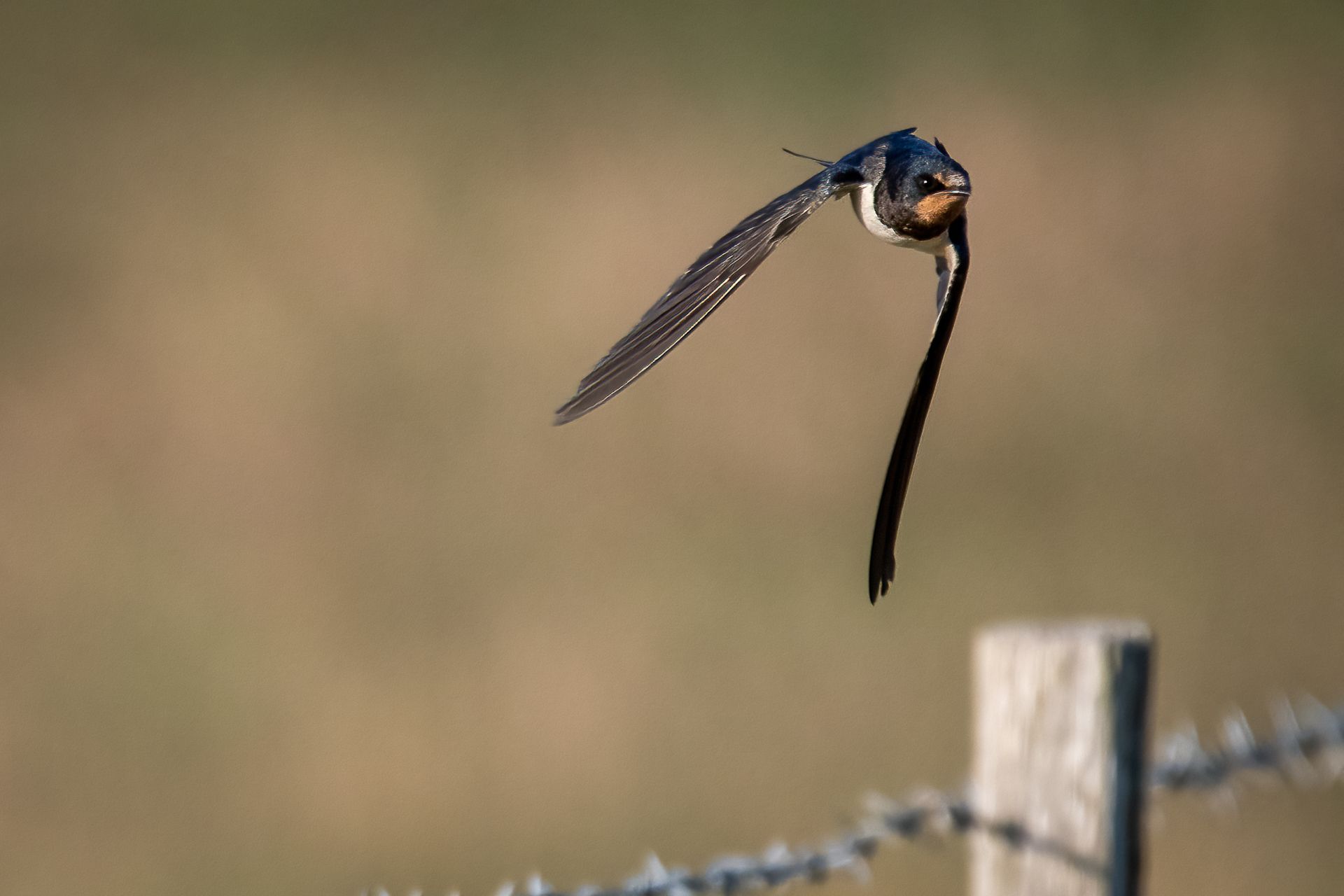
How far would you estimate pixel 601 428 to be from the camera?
3.81 metres

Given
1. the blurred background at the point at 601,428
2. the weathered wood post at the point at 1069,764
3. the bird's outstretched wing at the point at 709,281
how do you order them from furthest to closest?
1. the blurred background at the point at 601,428
2. the weathered wood post at the point at 1069,764
3. the bird's outstretched wing at the point at 709,281

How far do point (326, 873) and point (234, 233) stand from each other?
2063mm

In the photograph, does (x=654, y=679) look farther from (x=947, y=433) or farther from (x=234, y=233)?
(x=234, y=233)

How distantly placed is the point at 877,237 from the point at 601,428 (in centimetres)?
319

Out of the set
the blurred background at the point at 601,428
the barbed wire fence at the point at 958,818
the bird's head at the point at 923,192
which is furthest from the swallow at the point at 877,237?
the blurred background at the point at 601,428

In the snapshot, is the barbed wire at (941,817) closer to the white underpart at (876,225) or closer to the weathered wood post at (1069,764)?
the weathered wood post at (1069,764)

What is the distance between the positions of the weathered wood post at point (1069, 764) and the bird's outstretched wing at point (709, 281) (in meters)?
0.44

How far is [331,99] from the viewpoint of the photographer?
177 inches

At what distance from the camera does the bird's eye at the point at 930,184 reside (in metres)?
0.62

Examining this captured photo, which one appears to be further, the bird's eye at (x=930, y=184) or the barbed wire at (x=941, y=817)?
the barbed wire at (x=941, y=817)

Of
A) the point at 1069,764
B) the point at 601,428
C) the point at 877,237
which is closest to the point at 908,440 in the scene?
the point at 877,237

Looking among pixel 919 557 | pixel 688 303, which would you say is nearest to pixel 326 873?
pixel 919 557

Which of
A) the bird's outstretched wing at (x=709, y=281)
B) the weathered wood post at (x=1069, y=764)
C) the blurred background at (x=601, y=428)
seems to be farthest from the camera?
the blurred background at (x=601, y=428)

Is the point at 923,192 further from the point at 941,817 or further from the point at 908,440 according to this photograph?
the point at 941,817
